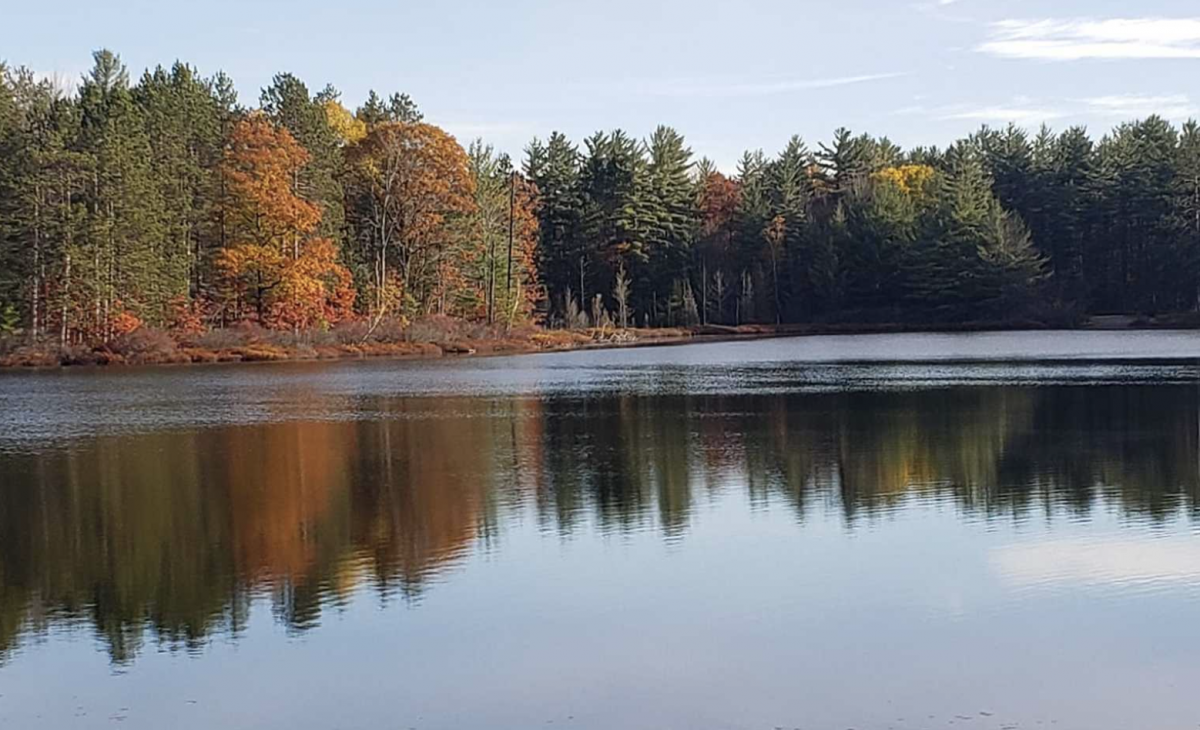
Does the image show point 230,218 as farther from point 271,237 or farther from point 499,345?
point 499,345

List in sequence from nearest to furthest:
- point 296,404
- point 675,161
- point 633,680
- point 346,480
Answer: point 633,680, point 346,480, point 296,404, point 675,161

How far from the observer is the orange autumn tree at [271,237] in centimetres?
5250

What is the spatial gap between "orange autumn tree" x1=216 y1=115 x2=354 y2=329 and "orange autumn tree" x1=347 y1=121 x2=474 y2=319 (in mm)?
4535

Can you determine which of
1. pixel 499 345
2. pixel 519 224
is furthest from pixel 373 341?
pixel 519 224

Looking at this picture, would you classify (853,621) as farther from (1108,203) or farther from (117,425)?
(1108,203)

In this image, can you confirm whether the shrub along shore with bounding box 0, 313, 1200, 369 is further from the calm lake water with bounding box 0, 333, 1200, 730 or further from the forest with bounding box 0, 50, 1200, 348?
the calm lake water with bounding box 0, 333, 1200, 730

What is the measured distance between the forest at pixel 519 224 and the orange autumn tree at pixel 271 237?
3.9 inches

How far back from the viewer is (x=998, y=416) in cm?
2420

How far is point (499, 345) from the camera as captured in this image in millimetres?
58500

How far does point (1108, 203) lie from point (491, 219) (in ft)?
115

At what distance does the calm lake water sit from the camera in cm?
824

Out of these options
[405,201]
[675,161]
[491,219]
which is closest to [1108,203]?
[675,161]

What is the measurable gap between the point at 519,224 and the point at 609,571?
193 ft

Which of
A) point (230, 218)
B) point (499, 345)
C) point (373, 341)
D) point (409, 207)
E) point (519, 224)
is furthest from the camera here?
point (519, 224)
